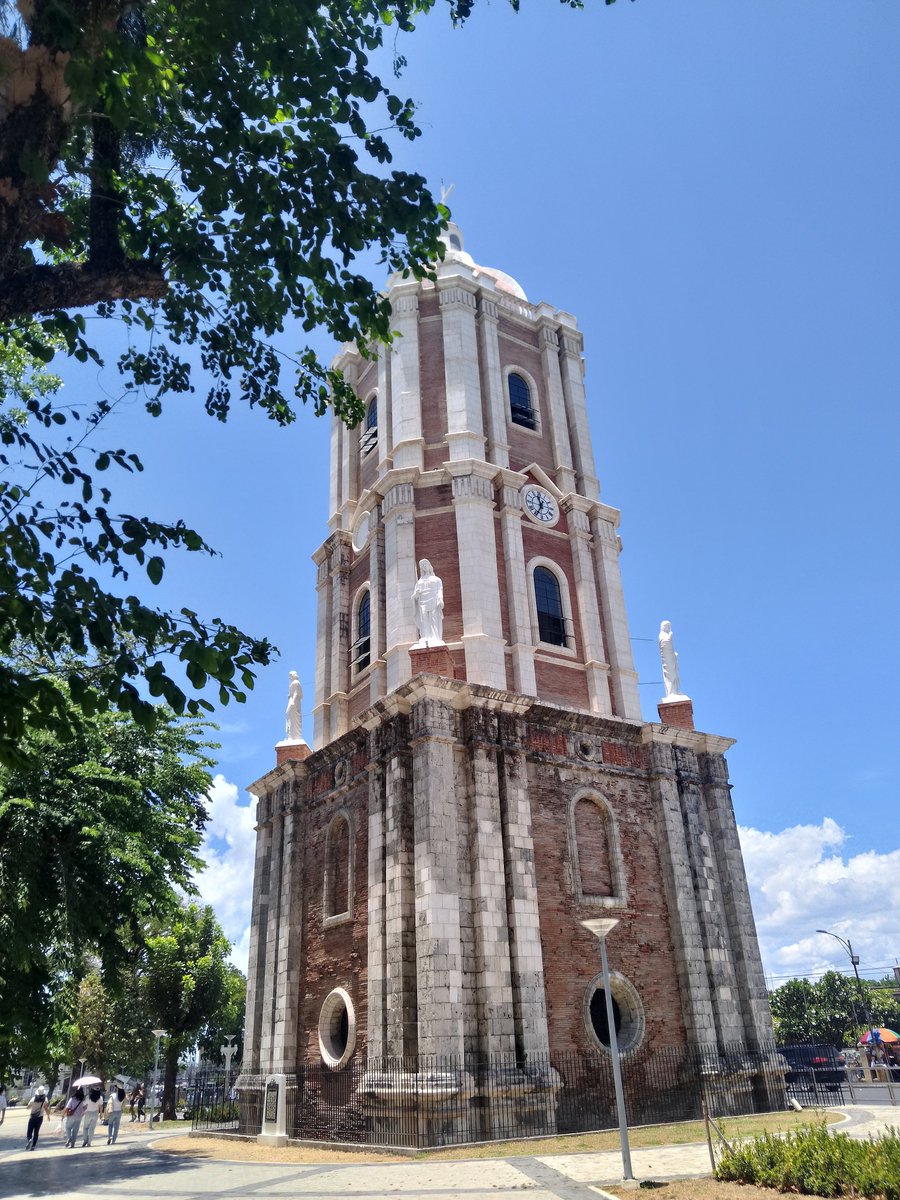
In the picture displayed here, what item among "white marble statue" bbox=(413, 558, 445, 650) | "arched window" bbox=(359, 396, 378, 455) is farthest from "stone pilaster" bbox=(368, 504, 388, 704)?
"arched window" bbox=(359, 396, 378, 455)

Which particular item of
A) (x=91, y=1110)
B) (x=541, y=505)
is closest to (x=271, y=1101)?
(x=91, y=1110)

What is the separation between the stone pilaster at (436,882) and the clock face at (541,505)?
7.80 m

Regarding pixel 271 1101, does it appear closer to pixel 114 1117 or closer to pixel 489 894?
pixel 114 1117

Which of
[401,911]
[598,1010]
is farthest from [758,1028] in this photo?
[401,911]

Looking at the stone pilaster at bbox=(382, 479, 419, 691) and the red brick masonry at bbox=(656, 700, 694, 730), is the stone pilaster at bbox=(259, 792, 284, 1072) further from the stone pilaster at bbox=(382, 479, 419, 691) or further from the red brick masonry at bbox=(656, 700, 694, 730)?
the red brick masonry at bbox=(656, 700, 694, 730)

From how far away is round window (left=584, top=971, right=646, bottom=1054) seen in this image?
19578mm

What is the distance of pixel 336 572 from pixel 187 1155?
15.0 meters

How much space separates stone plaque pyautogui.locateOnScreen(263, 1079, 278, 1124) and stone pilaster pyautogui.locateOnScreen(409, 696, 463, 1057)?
5666 millimetres

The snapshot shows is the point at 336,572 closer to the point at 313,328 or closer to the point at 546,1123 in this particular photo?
the point at 546,1123

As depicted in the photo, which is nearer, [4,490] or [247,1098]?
[4,490]

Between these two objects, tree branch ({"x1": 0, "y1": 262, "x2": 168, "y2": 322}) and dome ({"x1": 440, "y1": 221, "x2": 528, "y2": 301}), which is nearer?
tree branch ({"x1": 0, "y1": 262, "x2": 168, "y2": 322})

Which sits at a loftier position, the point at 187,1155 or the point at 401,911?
the point at 401,911

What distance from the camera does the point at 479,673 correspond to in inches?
866

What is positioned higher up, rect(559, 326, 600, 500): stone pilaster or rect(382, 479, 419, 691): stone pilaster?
rect(559, 326, 600, 500): stone pilaster
